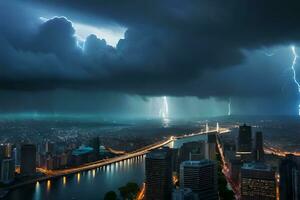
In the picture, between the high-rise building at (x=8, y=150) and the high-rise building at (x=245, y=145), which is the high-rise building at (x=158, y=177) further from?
the high-rise building at (x=8, y=150)

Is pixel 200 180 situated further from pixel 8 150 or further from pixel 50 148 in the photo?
pixel 50 148

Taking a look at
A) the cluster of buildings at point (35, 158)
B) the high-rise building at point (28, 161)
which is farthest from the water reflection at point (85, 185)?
the high-rise building at point (28, 161)

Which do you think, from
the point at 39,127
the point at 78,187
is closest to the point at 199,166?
the point at 78,187

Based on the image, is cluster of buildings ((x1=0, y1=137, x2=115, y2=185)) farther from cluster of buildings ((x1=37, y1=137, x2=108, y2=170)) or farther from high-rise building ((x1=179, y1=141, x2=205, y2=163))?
high-rise building ((x1=179, y1=141, x2=205, y2=163))

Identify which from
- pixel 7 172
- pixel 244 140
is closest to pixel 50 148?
pixel 7 172

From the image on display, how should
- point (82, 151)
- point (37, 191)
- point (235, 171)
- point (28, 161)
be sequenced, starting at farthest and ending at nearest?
1. point (82, 151)
2. point (28, 161)
3. point (235, 171)
4. point (37, 191)

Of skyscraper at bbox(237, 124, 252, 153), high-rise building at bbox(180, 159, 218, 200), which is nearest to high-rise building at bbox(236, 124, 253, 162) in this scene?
skyscraper at bbox(237, 124, 252, 153)
